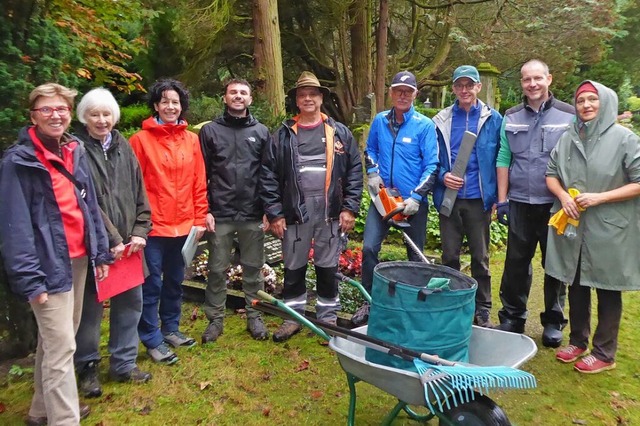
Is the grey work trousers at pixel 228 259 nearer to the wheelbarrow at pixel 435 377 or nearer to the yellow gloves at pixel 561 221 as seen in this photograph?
the wheelbarrow at pixel 435 377

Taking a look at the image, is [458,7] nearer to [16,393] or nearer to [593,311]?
[593,311]

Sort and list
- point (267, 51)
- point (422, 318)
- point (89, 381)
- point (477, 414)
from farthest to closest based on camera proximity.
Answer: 1. point (267, 51)
2. point (89, 381)
3. point (422, 318)
4. point (477, 414)

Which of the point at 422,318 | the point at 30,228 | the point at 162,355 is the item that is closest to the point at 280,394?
the point at 162,355

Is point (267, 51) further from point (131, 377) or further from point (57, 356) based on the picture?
point (57, 356)

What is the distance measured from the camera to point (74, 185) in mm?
2803

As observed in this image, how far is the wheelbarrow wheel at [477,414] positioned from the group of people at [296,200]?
5.72ft

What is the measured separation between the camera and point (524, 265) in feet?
13.8

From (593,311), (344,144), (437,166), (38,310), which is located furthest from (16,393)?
(593,311)

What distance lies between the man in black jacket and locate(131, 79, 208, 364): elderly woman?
6.8 inches

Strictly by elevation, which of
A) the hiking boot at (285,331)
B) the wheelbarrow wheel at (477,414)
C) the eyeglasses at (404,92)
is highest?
the eyeglasses at (404,92)

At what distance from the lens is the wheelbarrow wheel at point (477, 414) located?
2.33 metres

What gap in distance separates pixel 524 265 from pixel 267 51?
275 inches

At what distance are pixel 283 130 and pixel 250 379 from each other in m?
2.00

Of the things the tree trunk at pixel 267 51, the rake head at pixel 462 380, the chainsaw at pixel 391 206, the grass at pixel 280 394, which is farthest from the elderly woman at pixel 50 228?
the tree trunk at pixel 267 51
